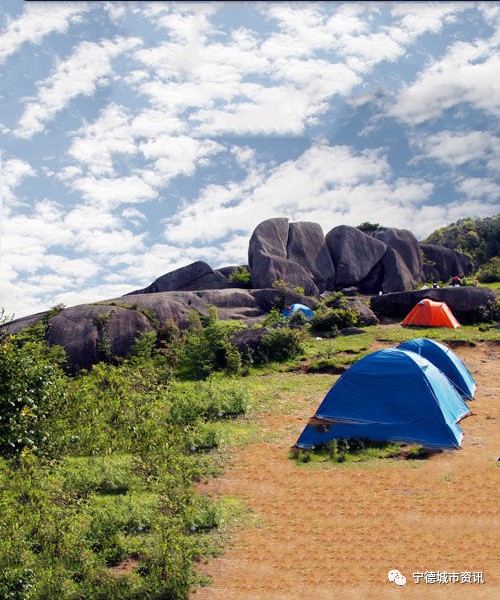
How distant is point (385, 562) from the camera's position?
8672mm

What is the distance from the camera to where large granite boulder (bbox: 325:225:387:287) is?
43.9 m

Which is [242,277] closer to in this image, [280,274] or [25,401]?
[280,274]

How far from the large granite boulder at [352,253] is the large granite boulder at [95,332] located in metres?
20.9

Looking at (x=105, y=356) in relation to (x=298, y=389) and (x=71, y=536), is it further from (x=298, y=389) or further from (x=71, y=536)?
(x=71, y=536)

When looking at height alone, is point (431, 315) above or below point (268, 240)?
below

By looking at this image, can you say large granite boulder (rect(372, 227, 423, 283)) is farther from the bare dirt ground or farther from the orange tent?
the bare dirt ground

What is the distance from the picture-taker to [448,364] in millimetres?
17891

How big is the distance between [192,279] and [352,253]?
39.5ft

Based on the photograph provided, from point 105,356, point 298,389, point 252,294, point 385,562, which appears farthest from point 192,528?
point 252,294

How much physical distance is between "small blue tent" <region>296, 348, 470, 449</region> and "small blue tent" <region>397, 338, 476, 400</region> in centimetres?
346

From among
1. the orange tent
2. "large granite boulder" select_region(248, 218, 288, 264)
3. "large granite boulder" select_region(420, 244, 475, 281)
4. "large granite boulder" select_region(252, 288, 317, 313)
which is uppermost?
"large granite boulder" select_region(248, 218, 288, 264)

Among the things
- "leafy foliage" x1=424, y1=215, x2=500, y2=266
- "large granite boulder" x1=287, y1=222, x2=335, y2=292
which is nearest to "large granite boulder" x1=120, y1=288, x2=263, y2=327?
"large granite boulder" x1=287, y1=222, x2=335, y2=292

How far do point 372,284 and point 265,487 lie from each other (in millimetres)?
34500

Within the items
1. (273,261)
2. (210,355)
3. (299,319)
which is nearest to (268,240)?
(273,261)
